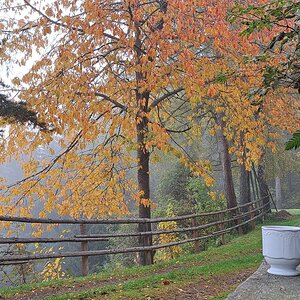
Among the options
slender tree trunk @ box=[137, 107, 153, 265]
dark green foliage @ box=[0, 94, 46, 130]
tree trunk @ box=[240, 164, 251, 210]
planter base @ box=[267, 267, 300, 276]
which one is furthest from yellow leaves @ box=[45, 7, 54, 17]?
tree trunk @ box=[240, 164, 251, 210]

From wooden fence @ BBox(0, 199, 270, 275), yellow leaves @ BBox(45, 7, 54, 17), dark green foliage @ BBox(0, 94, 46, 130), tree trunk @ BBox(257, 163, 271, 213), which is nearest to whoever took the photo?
dark green foliage @ BBox(0, 94, 46, 130)

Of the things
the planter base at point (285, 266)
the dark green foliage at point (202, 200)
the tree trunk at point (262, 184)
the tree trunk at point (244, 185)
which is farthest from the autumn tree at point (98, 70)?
the tree trunk at point (262, 184)

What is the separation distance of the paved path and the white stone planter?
0.14m

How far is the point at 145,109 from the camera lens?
9.73m

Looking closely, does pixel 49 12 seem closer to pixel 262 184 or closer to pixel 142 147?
pixel 142 147

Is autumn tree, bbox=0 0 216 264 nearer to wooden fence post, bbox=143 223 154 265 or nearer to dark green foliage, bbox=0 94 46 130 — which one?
wooden fence post, bbox=143 223 154 265

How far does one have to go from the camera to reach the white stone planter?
6086mm

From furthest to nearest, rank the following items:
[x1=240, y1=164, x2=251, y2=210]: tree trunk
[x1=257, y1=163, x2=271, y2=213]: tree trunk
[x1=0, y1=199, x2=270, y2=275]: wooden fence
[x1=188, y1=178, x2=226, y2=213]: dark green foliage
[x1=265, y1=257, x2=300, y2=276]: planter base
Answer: [x1=257, y1=163, x2=271, y2=213]: tree trunk < [x1=240, y1=164, x2=251, y2=210]: tree trunk < [x1=188, y1=178, x2=226, y2=213]: dark green foliage < [x1=0, y1=199, x2=270, y2=275]: wooden fence < [x1=265, y1=257, x2=300, y2=276]: planter base

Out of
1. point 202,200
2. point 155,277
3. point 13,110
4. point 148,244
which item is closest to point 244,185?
point 202,200

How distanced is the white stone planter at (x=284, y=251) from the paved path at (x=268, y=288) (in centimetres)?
14

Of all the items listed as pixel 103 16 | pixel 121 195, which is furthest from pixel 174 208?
pixel 103 16

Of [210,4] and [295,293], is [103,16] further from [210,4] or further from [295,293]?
[295,293]

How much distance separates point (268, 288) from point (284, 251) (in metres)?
0.87

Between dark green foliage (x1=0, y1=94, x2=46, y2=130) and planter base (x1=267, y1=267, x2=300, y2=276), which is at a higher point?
dark green foliage (x1=0, y1=94, x2=46, y2=130)
